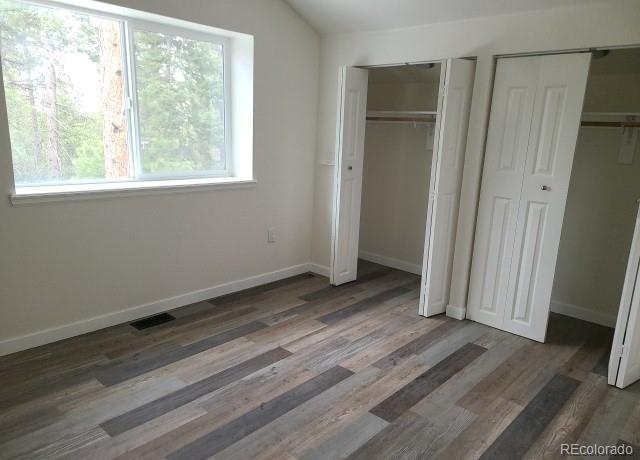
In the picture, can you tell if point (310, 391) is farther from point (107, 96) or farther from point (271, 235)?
point (107, 96)

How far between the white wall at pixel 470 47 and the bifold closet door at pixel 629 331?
1051 millimetres

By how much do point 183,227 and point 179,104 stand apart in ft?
3.09

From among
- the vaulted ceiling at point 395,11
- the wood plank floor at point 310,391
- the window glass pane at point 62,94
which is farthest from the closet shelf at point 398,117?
the window glass pane at point 62,94

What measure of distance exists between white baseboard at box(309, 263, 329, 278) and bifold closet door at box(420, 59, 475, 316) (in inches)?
44.5

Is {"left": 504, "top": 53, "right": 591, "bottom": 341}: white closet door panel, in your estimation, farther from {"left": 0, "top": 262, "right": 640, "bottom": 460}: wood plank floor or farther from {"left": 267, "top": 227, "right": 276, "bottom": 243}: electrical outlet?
{"left": 267, "top": 227, "right": 276, "bottom": 243}: electrical outlet

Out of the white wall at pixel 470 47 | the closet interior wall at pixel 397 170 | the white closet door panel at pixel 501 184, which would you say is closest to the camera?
the white wall at pixel 470 47

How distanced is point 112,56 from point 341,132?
1.77 metres

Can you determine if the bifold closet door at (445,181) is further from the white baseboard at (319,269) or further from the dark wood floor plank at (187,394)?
the dark wood floor plank at (187,394)

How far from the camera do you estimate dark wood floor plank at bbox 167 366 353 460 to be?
77.4 inches

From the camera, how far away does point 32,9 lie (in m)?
2.69

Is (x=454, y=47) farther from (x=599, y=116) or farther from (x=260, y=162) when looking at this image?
(x=260, y=162)

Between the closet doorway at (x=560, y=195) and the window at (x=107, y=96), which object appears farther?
the closet doorway at (x=560, y=195)

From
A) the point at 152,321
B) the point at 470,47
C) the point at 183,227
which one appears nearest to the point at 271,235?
the point at 183,227

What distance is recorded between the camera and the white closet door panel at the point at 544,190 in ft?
9.18
